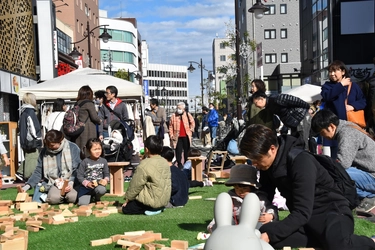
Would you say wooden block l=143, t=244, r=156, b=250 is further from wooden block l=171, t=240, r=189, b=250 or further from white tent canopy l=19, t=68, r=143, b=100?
white tent canopy l=19, t=68, r=143, b=100

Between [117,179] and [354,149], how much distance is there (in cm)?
494

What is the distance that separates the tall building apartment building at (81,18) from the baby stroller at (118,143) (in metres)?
35.9

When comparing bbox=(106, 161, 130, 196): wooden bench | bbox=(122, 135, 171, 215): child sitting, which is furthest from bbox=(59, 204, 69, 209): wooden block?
bbox=(106, 161, 130, 196): wooden bench

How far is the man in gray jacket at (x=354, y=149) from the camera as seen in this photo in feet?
22.5

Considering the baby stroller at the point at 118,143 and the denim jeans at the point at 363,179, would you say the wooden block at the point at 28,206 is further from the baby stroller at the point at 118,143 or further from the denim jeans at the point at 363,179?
the denim jeans at the point at 363,179

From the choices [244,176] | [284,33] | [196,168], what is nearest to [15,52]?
[196,168]

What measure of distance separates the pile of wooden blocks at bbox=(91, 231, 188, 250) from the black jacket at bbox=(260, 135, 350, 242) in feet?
3.22

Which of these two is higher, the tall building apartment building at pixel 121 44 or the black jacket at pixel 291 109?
the tall building apartment building at pixel 121 44

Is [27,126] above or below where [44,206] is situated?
above

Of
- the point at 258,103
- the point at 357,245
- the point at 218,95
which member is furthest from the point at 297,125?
the point at 218,95

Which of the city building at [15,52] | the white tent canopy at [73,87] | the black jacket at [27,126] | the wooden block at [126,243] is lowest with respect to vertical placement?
the wooden block at [126,243]

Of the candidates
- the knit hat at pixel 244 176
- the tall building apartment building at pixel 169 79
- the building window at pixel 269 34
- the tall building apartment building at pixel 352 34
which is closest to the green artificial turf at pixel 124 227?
the knit hat at pixel 244 176

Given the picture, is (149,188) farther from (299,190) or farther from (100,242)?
(299,190)

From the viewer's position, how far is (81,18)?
63.9 meters
